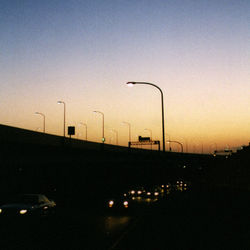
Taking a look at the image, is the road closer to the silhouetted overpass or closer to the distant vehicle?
the distant vehicle

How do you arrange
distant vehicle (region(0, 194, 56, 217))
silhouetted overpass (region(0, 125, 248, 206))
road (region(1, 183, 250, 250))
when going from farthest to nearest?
silhouetted overpass (region(0, 125, 248, 206)) < distant vehicle (region(0, 194, 56, 217)) < road (region(1, 183, 250, 250))

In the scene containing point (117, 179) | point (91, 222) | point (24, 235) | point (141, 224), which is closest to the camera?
point (24, 235)

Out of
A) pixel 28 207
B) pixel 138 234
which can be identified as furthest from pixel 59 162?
pixel 138 234

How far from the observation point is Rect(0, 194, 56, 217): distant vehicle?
59.5ft

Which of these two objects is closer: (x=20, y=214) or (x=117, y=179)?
(x=20, y=214)

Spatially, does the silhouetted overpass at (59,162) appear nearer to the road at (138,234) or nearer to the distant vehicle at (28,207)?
the road at (138,234)

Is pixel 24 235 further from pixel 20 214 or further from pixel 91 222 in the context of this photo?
pixel 91 222

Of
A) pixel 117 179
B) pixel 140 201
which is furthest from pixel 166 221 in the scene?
pixel 117 179

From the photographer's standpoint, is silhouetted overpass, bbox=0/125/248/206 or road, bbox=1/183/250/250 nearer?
road, bbox=1/183/250/250

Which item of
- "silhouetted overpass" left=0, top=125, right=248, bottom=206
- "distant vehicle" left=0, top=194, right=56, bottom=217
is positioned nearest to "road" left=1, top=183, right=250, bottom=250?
"distant vehicle" left=0, top=194, right=56, bottom=217

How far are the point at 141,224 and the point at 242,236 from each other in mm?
4980

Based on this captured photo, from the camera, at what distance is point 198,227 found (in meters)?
16.9

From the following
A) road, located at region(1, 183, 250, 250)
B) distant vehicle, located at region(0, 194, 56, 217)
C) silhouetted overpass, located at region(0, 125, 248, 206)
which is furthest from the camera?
silhouetted overpass, located at region(0, 125, 248, 206)

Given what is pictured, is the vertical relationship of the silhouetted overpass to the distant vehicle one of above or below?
above
